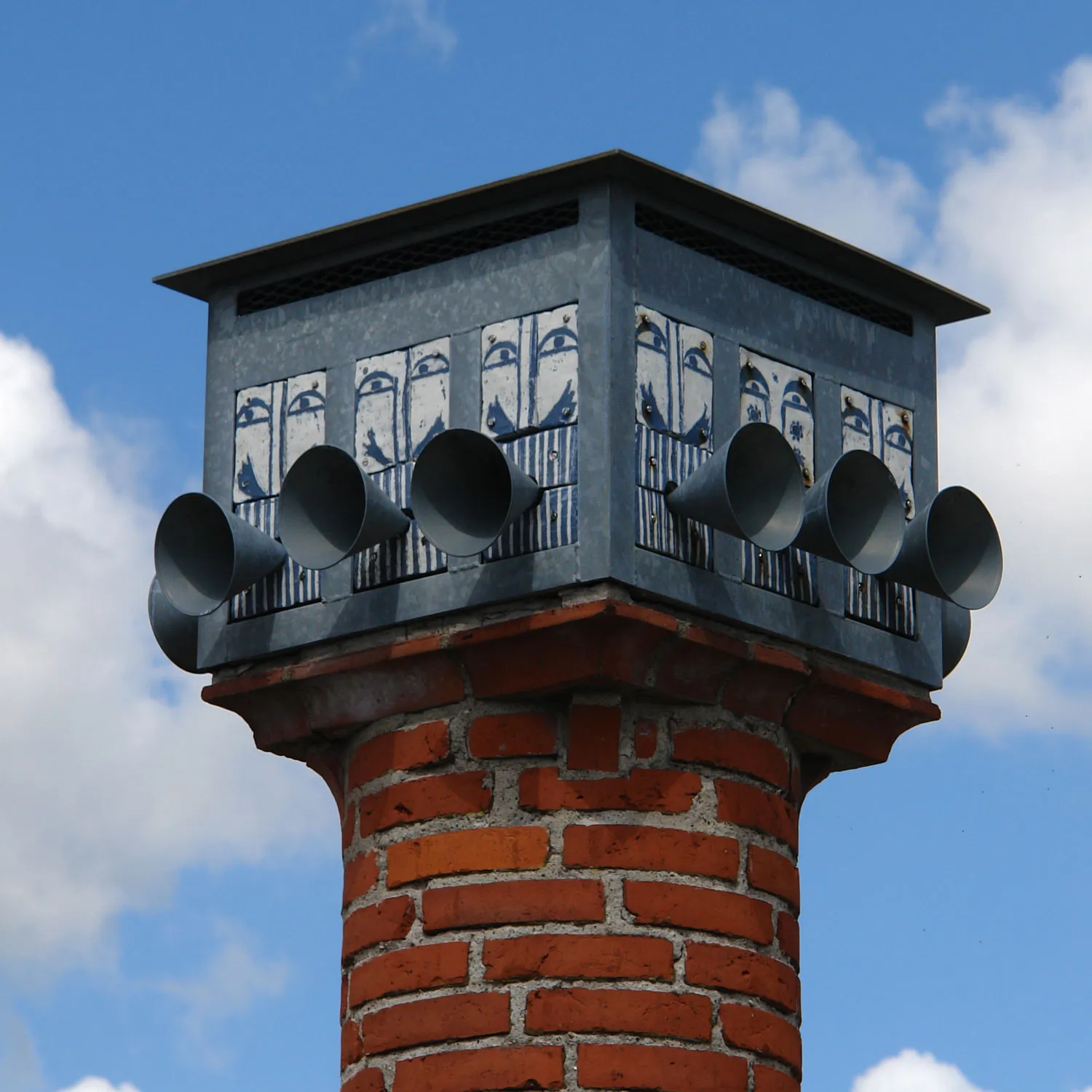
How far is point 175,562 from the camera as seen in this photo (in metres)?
6.86

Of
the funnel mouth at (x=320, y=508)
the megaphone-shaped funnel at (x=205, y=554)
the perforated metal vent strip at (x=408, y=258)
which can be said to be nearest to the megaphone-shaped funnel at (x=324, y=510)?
the funnel mouth at (x=320, y=508)

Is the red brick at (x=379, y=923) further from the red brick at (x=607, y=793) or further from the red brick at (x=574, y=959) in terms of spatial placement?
the red brick at (x=607, y=793)

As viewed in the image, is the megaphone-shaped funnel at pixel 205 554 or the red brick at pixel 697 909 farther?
the megaphone-shaped funnel at pixel 205 554

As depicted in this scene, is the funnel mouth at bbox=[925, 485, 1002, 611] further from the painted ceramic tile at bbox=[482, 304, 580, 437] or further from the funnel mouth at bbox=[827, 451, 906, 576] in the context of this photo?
the painted ceramic tile at bbox=[482, 304, 580, 437]

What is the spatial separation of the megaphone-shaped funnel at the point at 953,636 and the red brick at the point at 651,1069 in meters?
1.47

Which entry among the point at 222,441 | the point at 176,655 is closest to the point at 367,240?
the point at 222,441

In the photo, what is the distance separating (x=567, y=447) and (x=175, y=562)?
1107 mm

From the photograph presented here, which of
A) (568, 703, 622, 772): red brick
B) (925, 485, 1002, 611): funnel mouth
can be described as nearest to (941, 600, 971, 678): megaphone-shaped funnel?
(925, 485, 1002, 611): funnel mouth

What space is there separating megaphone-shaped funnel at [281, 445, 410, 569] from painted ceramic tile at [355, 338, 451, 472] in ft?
0.42

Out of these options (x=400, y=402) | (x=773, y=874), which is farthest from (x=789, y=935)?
(x=400, y=402)

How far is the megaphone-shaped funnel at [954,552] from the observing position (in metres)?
6.81

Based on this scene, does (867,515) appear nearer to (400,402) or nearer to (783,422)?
(783,422)

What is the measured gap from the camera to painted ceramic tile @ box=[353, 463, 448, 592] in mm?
6621

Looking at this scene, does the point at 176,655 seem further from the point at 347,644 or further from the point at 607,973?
the point at 607,973
